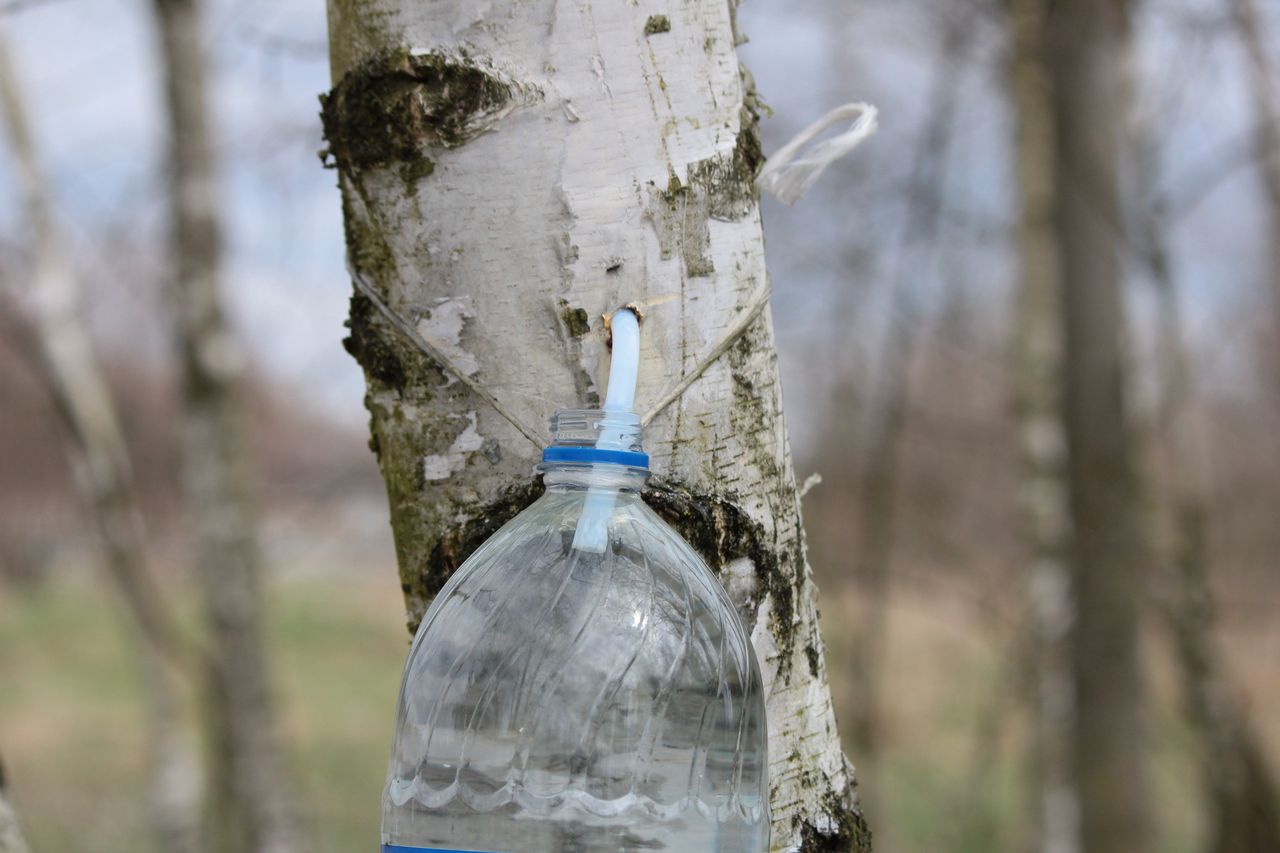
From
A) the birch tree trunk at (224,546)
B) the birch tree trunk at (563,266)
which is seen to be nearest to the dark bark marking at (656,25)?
the birch tree trunk at (563,266)

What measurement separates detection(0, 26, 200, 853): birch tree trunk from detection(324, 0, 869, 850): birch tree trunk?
3.69 meters

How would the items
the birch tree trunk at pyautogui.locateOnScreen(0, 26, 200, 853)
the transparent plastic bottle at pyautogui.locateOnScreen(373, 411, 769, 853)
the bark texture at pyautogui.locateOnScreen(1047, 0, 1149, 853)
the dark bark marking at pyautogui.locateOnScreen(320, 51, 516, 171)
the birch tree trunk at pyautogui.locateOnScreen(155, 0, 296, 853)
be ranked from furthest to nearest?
the bark texture at pyautogui.locateOnScreen(1047, 0, 1149, 853), the birch tree trunk at pyautogui.locateOnScreen(0, 26, 200, 853), the birch tree trunk at pyautogui.locateOnScreen(155, 0, 296, 853), the dark bark marking at pyautogui.locateOnScreen(320, 51, 516, 171), the transparent plastic bottle at pyautogui.locateOnScreen(373, 411, 769, 853)

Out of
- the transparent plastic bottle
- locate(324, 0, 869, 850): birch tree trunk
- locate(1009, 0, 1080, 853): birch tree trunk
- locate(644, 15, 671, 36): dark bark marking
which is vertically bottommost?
the transparent plastic bottle

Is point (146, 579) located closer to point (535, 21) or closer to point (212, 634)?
point (212, 634)

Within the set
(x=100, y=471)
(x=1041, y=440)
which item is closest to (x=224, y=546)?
(x=100, y=471)

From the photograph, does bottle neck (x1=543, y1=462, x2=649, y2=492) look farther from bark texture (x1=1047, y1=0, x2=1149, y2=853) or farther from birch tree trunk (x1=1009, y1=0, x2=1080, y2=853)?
bark texture (x1=1047, y1=0, x2=1149, y2=853)

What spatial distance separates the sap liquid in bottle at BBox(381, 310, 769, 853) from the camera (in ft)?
2.61

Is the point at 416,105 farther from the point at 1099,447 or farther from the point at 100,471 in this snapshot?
the point at 1099,447

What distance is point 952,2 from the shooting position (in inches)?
207

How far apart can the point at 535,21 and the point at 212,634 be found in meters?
3.80

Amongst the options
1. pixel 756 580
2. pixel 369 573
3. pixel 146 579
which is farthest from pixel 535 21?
pixel 369 573

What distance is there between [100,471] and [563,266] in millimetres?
3869

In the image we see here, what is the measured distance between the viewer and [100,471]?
425cm

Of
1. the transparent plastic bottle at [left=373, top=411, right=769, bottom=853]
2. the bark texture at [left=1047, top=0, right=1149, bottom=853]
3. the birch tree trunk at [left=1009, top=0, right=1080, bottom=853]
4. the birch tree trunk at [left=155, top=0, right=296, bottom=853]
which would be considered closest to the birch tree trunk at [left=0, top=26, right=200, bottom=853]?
the birch tree trunk at [left=155, top=0, right=296, bottom=853]
